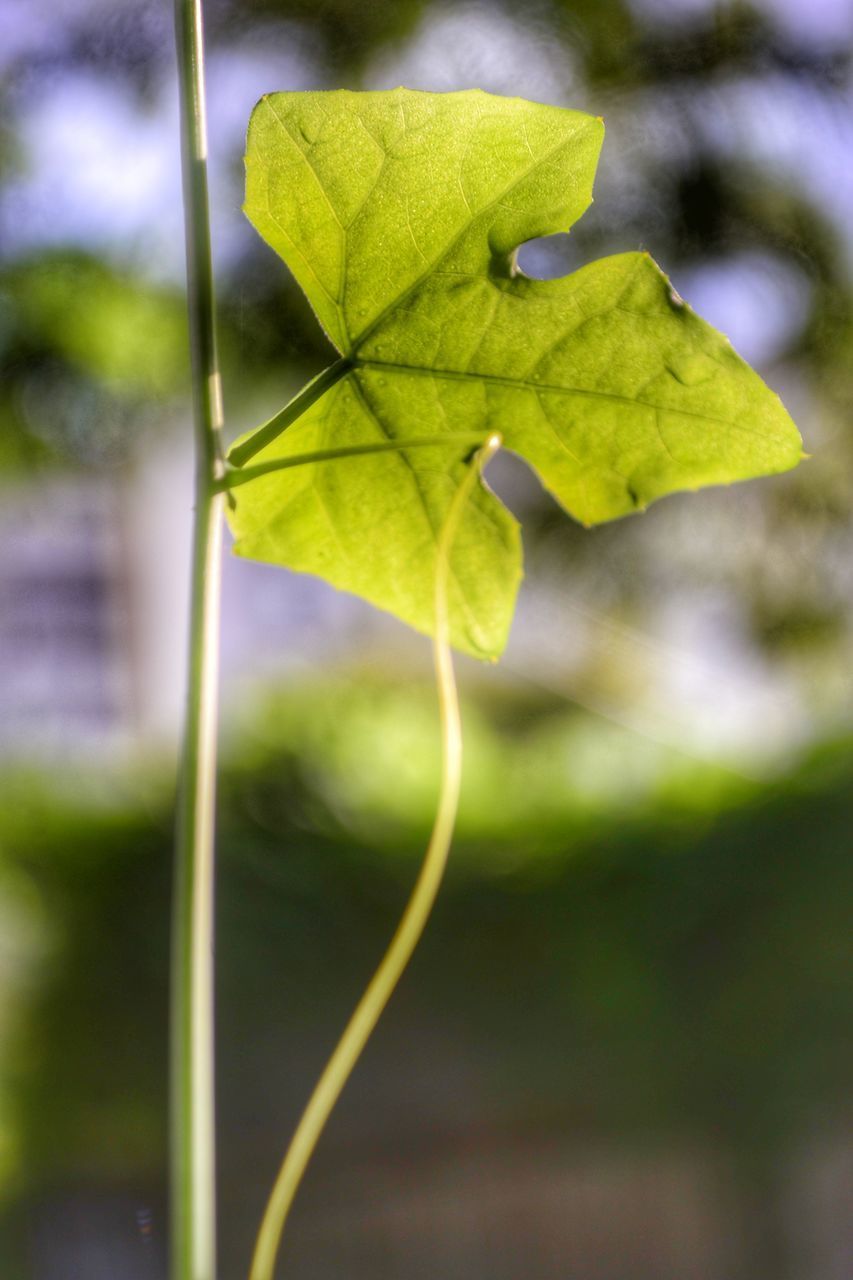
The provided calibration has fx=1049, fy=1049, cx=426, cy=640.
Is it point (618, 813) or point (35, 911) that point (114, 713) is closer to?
A: point (35, 911)

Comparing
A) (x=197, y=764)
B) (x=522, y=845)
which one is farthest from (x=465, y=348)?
(x=522, y=845)

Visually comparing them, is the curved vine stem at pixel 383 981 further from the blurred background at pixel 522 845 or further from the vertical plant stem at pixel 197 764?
the blurred background at pixel 522 845

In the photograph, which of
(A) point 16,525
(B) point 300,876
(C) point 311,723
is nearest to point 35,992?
(B) point 300,876

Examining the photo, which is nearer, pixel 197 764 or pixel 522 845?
pixel 197 764

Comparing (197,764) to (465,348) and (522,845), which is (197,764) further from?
(522,845)

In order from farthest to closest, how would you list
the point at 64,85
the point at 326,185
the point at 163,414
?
the point at 163,414 → the point at 64,85 → the point at 326,185

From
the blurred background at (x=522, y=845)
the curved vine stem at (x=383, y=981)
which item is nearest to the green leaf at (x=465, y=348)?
the curved vine stem at (x=383, y=981)
